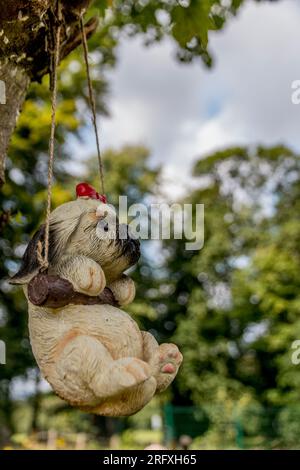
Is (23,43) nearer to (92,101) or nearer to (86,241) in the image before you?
(92,101)

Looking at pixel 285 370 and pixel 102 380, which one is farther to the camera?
pixel 285 370

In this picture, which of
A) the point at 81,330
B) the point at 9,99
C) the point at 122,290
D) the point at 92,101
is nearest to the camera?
the point at 81,330

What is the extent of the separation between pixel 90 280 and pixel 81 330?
13 centimetres

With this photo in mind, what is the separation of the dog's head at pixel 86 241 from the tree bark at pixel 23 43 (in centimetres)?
61

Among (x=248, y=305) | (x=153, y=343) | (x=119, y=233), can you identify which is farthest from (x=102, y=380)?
(x=248, y=305)

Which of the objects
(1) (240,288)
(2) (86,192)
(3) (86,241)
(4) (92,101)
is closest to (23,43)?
(4) (92,101)

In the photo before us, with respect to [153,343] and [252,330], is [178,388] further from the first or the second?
[153,343]

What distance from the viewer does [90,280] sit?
4.97ft

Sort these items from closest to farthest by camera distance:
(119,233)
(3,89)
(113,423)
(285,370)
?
(119,233), (3,89), (285,370), (113,423)

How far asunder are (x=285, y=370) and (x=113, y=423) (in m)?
6.86

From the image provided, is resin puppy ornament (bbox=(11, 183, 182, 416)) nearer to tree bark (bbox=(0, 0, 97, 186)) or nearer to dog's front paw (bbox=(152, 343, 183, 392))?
dog's front paw (bbox=(152, 343, 183, 392))

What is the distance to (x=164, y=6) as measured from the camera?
320 cm

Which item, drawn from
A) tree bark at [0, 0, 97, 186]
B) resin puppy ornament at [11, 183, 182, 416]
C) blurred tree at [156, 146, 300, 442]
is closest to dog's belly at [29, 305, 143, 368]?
resin puppy ornament at [11, 183, 182, 416]
